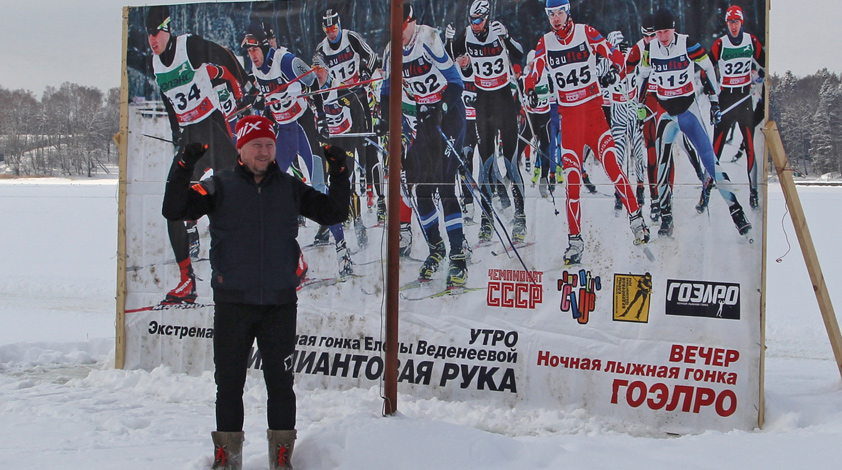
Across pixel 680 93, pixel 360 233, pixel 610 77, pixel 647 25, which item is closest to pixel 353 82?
pixel 360 233

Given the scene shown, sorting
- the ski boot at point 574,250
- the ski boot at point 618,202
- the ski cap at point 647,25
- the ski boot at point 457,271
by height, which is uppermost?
the ski cap at point 647,25

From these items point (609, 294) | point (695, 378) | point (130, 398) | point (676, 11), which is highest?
point (676, 11)

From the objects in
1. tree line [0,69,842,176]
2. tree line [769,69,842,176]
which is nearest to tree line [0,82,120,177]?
tree line [0,69,842,176]

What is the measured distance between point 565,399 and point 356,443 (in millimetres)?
1981

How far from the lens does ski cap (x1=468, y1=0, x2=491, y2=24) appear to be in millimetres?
4844

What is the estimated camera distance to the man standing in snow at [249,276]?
3.14 metres

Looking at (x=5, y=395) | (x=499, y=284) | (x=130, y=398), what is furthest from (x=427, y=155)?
(x=5, y=395)

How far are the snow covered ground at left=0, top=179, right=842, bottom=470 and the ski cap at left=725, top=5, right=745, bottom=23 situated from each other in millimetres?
2511

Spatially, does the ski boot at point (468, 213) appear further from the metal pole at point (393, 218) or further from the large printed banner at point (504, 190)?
the metal pole at point (393, 218)

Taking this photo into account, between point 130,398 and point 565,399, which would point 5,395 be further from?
point 565,399

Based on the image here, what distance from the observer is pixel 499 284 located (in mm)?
4863

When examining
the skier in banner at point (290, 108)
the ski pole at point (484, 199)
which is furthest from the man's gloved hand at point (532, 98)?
the skier in banner at point (290, 108)

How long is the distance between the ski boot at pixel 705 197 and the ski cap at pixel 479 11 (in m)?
1.89

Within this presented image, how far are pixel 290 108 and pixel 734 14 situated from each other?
3.18 metres
